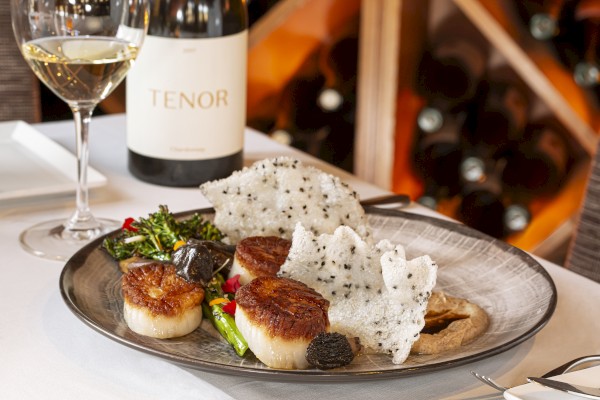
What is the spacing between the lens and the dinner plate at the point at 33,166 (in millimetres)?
1292

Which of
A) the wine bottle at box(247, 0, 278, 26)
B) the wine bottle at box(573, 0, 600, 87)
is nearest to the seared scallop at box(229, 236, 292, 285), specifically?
the wine bottle at box(573, 0, 600, 87)

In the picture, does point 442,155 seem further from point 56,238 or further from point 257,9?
point 56,238

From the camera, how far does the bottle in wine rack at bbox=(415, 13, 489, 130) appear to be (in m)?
2.35

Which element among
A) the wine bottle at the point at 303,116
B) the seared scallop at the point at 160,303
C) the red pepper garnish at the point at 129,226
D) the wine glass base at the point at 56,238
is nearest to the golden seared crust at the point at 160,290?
the seared scallop at the point at 160,303

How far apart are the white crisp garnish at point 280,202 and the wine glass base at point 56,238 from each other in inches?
8.6

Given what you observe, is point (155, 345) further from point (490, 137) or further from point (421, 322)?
point (490, 137)

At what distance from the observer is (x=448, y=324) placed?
2.82ft

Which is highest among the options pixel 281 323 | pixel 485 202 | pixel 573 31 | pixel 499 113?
pixel 573 31

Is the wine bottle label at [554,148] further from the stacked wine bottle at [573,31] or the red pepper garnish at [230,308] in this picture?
the red pepper garnish at [230,308]

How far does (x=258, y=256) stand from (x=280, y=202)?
0.41ft

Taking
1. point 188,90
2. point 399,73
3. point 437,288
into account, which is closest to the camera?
point 437,288

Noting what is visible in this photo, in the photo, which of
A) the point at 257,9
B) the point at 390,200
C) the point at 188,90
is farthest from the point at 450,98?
the point at 188,90

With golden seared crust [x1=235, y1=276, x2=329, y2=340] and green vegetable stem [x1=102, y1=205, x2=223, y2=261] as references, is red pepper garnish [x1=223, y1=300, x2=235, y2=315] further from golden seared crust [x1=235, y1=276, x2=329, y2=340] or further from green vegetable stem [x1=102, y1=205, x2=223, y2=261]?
green vegetable stem [x1=102, y1=205, x2=223, y2=261]

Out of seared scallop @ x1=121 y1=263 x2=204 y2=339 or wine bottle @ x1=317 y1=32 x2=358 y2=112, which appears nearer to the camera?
seared scallop @ x1=121 y1=263 x2=204 y2=339
